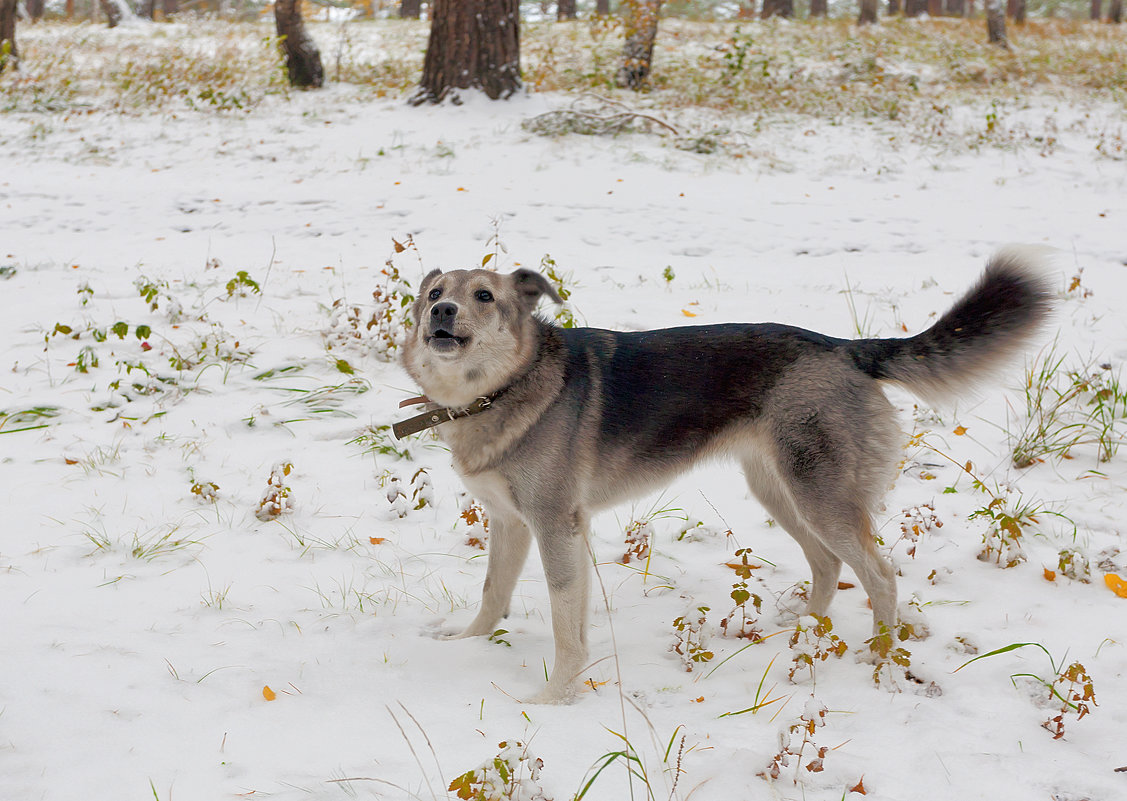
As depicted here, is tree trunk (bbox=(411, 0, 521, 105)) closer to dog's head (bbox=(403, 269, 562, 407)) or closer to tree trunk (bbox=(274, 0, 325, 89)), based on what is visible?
tree trunk (bbox=(274, 0, 325, 89))

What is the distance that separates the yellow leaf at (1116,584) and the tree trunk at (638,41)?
1069 cm

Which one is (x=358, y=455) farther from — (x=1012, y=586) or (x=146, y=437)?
(x=1012, y=586)

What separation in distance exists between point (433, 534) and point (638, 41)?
10727mm

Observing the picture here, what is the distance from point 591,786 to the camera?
2.64 metres

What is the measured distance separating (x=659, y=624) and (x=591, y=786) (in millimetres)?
1171

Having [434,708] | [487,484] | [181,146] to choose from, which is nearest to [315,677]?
[434,708]

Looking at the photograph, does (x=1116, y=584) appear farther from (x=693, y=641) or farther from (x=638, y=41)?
(x=638, y=41)

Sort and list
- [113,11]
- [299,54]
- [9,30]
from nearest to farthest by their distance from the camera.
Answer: [299,54] → [9,30] → [113,11]

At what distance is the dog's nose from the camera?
326 cm

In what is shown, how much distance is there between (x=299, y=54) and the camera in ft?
43.9

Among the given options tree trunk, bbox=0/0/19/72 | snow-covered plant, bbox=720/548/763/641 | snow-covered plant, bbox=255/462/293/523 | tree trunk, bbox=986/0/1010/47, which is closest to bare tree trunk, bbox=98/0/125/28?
tree trunk, bbox=0/0/19/72

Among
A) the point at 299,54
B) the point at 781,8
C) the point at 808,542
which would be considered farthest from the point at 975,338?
the point at 781,8

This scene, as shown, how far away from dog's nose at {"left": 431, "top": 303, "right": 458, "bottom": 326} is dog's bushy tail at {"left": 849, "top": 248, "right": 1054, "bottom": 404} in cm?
164

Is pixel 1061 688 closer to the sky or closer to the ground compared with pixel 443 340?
closer to the ground
